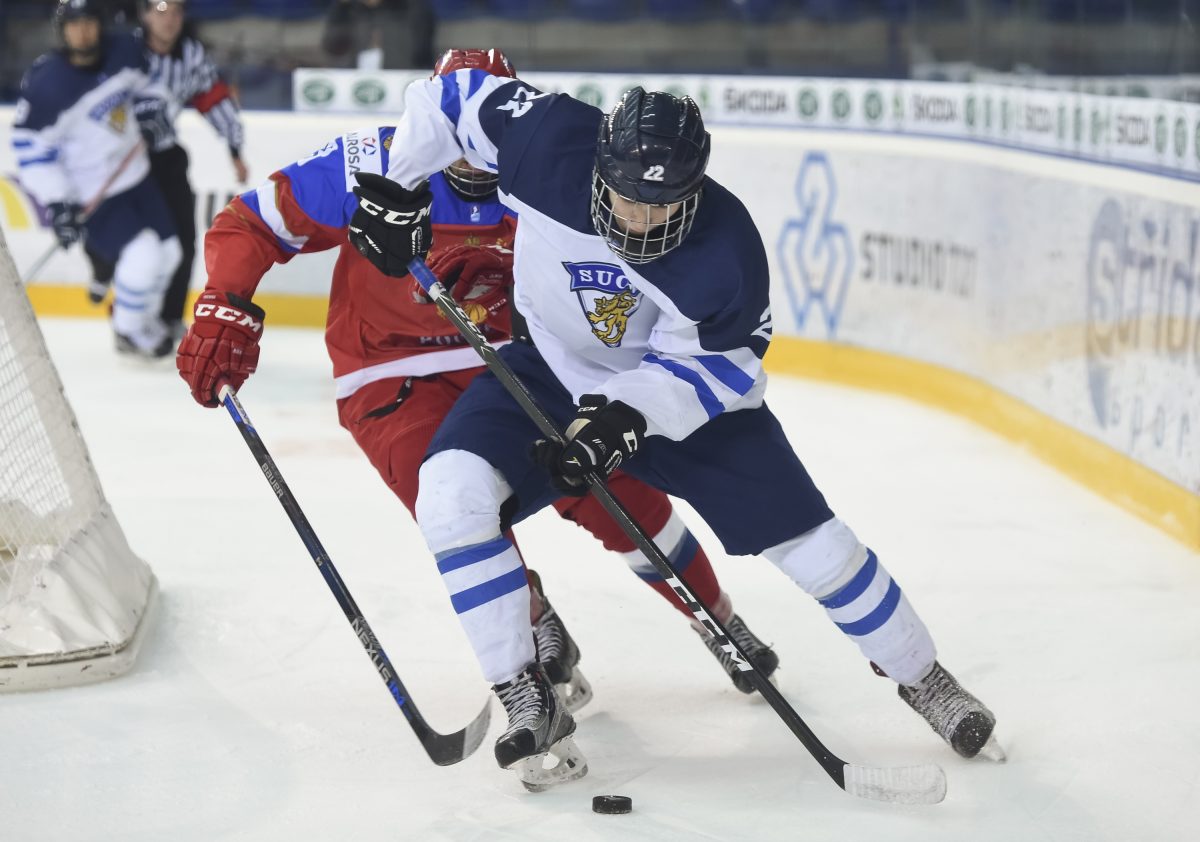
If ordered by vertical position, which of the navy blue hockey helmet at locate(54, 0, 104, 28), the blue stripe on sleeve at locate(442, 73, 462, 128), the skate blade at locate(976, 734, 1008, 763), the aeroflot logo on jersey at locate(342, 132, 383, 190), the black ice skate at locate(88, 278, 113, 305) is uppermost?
the blue stripe on sleeve at locate(442, 73, 462, 128)

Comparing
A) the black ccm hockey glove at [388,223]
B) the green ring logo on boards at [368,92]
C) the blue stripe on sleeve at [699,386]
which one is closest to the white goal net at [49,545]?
the black ccm hockey glove at [388,223]

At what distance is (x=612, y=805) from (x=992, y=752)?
64cm

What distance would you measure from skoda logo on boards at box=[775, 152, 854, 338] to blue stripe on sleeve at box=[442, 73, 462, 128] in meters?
3.14

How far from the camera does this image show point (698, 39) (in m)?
6.21

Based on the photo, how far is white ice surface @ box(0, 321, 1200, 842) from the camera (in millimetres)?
2361

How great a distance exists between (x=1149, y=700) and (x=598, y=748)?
0.99 metres

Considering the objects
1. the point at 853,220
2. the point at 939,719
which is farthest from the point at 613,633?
the point at 853,220

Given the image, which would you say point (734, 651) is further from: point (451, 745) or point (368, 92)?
point (368, 92)

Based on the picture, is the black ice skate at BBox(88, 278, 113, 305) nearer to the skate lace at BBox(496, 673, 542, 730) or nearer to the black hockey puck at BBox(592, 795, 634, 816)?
the skate lace at BBox(496, 673, 542, 730)

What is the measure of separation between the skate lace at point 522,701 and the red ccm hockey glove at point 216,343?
69 centimetres

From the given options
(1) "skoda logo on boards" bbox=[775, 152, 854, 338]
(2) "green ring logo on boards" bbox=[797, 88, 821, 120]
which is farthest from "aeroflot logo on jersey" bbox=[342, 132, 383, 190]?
(2) "green ring logo on boards" bbox=[797, 88, 821, 120]

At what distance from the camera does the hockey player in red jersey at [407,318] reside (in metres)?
2.71

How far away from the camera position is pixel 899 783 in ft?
7.73

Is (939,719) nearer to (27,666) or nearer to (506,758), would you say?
(506,758)
